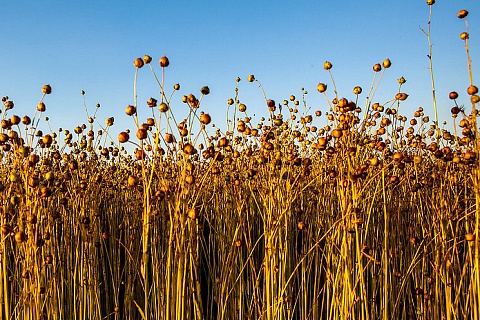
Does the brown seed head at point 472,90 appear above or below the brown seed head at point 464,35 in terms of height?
below

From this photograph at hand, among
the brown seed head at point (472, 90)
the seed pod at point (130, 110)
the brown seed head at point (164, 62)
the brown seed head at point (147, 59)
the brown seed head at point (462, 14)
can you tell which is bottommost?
the seed pod at point (130, 110)

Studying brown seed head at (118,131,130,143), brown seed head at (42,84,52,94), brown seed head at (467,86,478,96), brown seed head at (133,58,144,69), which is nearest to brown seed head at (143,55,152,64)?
brown seed head at (133,58,144,69)

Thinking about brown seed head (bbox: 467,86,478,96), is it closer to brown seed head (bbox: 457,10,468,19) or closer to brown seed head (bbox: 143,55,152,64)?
brown seed head (bbox: 457,10,468,19)

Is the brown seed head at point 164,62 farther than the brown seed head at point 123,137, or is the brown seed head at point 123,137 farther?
the brown seed head at point 164,62

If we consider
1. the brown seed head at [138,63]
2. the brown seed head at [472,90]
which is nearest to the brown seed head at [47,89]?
the brown seed head at [138,63]

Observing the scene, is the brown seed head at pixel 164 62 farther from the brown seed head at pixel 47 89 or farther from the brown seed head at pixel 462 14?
the brown seed head at pixel 462 14

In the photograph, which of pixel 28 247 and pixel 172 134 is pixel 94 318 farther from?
pixel 172 134

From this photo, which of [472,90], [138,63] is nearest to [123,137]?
[138,63]

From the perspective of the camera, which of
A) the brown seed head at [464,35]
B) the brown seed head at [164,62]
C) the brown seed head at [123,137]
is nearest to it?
the brown seed head at [123,137]

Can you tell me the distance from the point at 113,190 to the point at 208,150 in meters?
2.49

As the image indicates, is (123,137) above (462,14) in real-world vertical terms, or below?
below

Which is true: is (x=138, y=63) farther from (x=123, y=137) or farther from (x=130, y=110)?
(x=123, y=137)

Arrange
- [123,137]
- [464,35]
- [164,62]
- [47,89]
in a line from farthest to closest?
[47,89], [464,35], [164,62], [123,137]

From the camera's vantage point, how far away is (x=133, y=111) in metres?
1.80
